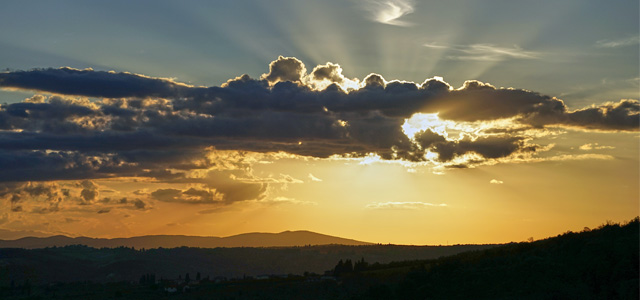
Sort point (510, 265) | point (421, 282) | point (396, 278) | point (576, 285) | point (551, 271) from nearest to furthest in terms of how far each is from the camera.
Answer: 1. point (576, 285)
2. point (551, 271)
3. point (510, 265)
4. point (421, 282)
5. point (396, 278)

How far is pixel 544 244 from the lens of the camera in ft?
396

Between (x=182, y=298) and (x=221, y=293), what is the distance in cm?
1489

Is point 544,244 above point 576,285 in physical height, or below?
above

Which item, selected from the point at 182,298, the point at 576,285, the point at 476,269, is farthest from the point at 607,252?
the point at 182,298

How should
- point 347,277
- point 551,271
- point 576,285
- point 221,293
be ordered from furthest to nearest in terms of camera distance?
point 221,293
point 347,277
point 551,271
point 576,285

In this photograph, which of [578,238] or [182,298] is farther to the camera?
[182,298]

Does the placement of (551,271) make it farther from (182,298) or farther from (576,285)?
(182,298)

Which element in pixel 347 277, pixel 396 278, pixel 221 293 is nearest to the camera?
pixel 396 278

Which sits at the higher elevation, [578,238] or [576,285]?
[578,238]

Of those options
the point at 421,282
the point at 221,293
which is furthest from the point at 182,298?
the point at 421,282

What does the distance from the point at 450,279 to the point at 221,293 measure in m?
77.4

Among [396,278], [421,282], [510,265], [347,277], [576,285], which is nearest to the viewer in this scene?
[576,285]

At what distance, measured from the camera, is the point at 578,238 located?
11438cm

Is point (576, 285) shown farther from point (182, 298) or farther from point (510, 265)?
point (182, 298)
